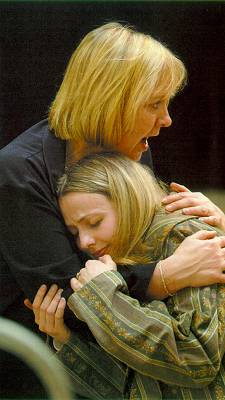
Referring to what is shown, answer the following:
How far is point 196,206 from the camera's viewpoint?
5.76ft

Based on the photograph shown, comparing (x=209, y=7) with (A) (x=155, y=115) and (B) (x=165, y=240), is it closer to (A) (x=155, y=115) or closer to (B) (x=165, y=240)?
(A) (x=155, y=115)

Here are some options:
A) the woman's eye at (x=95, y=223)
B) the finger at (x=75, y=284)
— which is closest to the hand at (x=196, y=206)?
the woman's eye at (x=95, y=223)

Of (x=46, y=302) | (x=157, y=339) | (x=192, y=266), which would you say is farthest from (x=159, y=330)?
(x=46, y=302)

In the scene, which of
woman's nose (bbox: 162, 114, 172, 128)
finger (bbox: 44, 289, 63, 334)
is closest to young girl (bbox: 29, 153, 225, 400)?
finger (bbox: 44, 289, 63, 334)

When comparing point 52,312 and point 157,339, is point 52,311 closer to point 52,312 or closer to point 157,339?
point 52,312

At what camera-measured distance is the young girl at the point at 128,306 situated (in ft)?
5.28

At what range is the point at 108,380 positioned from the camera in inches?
66.7

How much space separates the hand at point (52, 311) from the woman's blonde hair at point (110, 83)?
363 millimetres

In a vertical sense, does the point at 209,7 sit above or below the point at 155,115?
above

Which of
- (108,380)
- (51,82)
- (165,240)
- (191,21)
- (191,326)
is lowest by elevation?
(108,380)

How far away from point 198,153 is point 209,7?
1.19 feet

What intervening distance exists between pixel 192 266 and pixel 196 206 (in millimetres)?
158

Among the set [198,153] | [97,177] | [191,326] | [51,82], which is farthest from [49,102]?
[191,326]

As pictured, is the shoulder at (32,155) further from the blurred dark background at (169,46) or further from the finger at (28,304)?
the finger at (28,304)
